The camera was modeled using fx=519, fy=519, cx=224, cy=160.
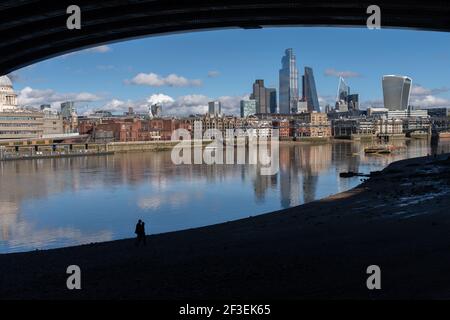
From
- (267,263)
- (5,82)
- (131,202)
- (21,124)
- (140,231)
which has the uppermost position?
(5,82)

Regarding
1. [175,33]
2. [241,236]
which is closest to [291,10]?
[175,33]

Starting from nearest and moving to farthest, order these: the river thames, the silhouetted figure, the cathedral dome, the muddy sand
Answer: the muddy sand < the silhouetted figure < the river thames < the cathedral dome

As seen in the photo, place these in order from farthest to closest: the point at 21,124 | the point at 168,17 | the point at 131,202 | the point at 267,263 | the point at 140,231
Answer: the point at 21,124 < the point at 131,202 < the point at 168,17 < the point at 140,231 < the point at 267,263

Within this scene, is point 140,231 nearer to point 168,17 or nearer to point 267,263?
point 267,263

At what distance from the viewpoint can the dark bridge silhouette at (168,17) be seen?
18703mm

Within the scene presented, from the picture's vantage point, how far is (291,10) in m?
20.7

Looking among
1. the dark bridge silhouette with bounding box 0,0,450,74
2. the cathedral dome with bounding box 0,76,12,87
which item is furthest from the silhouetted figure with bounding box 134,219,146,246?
the cathedral dome with bounding box 0,76,12,87

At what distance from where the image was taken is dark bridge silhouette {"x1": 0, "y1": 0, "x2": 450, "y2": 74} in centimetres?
1870

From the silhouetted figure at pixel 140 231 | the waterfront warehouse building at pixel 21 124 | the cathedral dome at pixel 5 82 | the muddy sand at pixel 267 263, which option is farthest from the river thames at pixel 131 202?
the cathedral dome at pixel 5 82

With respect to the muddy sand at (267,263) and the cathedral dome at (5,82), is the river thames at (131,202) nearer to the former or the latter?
the muddy sand at (267,263)

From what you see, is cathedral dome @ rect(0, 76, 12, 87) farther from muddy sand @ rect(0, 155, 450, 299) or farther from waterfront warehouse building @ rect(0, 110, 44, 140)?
muddy sand @ rect(0, 155, 450, 299)

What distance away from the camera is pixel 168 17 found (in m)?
21.8

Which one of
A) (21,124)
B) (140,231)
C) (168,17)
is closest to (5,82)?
(21,124)

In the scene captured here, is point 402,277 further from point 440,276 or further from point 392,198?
point 392,198
